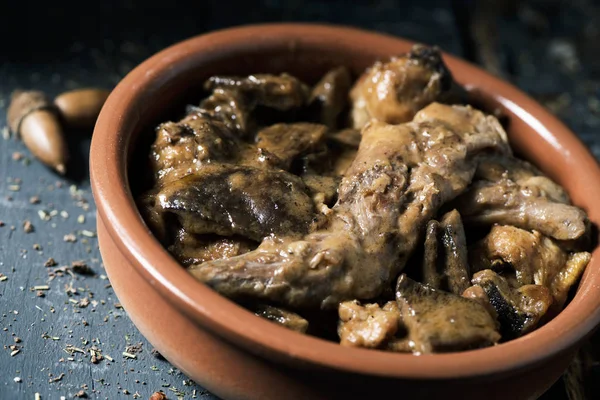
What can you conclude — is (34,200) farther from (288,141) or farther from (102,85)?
(288,141)

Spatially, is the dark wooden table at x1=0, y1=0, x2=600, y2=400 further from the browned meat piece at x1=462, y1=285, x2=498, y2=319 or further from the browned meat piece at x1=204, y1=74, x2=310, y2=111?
the browned meat piece at x1=204, y1=74, x2=310, y2=111

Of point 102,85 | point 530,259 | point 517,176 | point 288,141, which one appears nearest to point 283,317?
point 288,141

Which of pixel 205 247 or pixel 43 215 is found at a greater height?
pixel 205 247

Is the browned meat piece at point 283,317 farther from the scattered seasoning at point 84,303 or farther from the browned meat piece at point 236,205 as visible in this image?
the scattered seasoning at point 84,303

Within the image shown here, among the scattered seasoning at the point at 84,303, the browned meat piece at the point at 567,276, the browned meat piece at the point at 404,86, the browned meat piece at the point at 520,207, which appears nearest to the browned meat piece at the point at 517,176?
the browned meat piece at the point at 520,207

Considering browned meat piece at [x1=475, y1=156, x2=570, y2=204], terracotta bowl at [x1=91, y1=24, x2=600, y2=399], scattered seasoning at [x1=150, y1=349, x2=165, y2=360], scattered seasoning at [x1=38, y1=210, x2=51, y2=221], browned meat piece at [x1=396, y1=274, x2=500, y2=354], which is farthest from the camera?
scattered seasoning at [x1=38, y1=210, x2=51, y2=221]

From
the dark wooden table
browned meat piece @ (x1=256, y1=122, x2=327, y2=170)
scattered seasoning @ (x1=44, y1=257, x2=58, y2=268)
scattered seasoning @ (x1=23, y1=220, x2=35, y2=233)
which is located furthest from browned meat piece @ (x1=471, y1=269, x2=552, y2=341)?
scattered seasoning @ (x1=23, y1=220, x2=35, y2=233)

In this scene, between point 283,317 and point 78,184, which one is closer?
point 283,317
